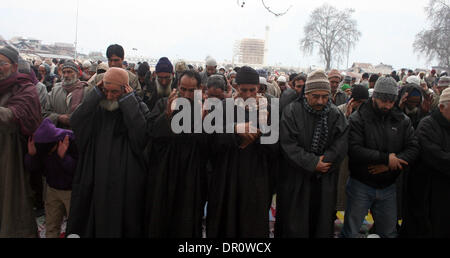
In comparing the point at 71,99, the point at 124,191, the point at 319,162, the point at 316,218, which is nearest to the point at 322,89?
the point at 319,162

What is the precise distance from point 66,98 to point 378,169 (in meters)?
3.97

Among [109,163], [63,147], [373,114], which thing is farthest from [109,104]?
[373,114]

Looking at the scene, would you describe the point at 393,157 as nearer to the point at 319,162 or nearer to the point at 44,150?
the point at 319,162

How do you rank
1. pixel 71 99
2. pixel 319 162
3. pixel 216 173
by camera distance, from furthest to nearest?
pixel 71 99 < pixel 216 173 < pixel 319 162

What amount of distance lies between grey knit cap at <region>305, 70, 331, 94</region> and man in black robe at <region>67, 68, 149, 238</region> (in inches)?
64.7

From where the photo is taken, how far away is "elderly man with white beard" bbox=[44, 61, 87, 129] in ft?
13.7

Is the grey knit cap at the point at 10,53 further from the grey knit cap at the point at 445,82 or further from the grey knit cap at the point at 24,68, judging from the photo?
the grey knit cap at the point at 445,82

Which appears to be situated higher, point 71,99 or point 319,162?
point 71,99

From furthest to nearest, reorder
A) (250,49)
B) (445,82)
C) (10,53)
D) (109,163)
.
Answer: (250,49)
(445,82)
(10,53)
(109,163)

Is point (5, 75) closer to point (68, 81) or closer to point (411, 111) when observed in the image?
point (68, 81)

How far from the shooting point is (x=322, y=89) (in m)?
3.04

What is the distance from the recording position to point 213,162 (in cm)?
324
